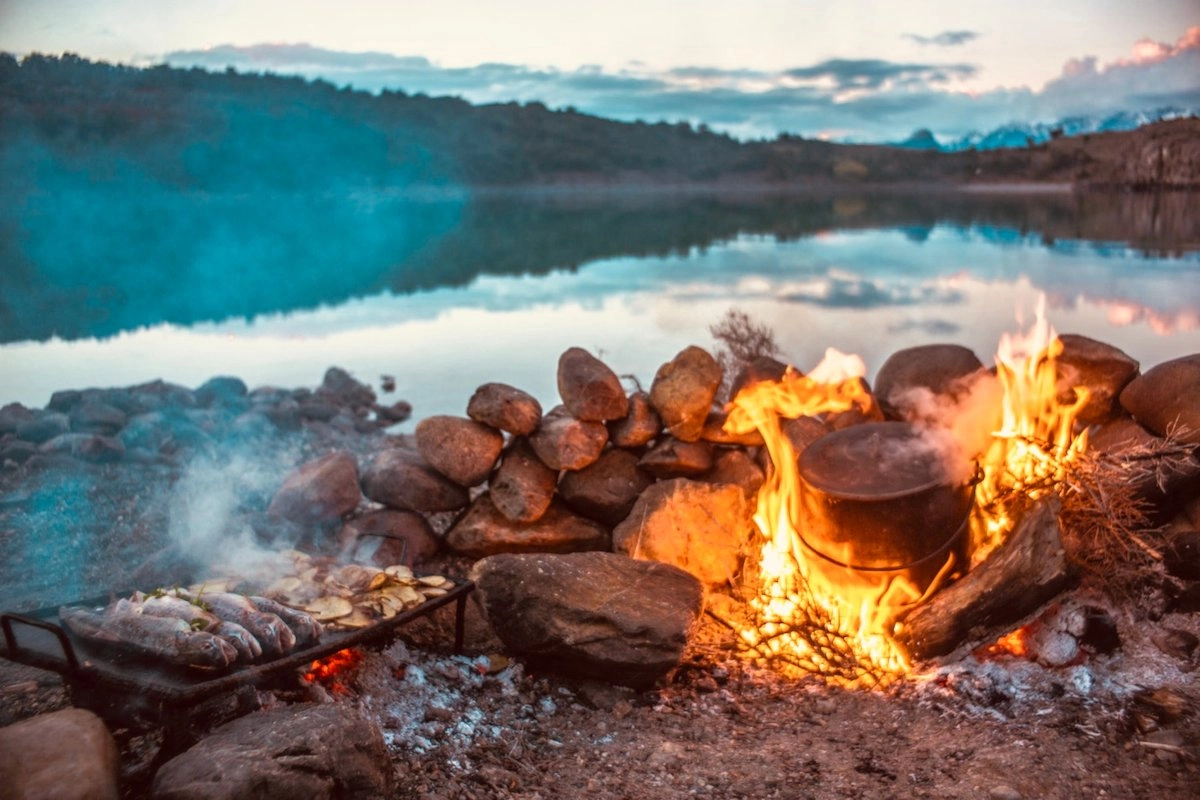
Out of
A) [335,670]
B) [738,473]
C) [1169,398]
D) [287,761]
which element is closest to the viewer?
[287,761]

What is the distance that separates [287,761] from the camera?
11.2 ft

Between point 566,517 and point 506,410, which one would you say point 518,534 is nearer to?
point 566,517

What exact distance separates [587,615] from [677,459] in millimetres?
1954

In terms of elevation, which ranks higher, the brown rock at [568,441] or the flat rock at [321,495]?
the brown rock at [568,441]

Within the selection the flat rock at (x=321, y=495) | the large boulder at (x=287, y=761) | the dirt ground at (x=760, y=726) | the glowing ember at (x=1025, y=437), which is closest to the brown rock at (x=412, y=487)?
the flat rock at (x=321, y=495)

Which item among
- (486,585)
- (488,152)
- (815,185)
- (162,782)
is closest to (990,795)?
(486,585)

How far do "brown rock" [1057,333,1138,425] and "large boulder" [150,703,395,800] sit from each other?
4.94 m

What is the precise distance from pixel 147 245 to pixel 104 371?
92.4ft

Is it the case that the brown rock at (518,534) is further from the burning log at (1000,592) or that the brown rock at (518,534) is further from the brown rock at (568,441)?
the burning log at (1000,592)

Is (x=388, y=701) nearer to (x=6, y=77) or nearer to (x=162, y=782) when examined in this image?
(x=162, y=782)

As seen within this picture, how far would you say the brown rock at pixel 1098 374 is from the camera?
6.24 meters

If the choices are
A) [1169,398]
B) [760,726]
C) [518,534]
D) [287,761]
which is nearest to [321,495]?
[518,534]

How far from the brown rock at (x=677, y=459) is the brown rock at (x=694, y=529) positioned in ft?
1.05

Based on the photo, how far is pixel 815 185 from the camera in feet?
244
